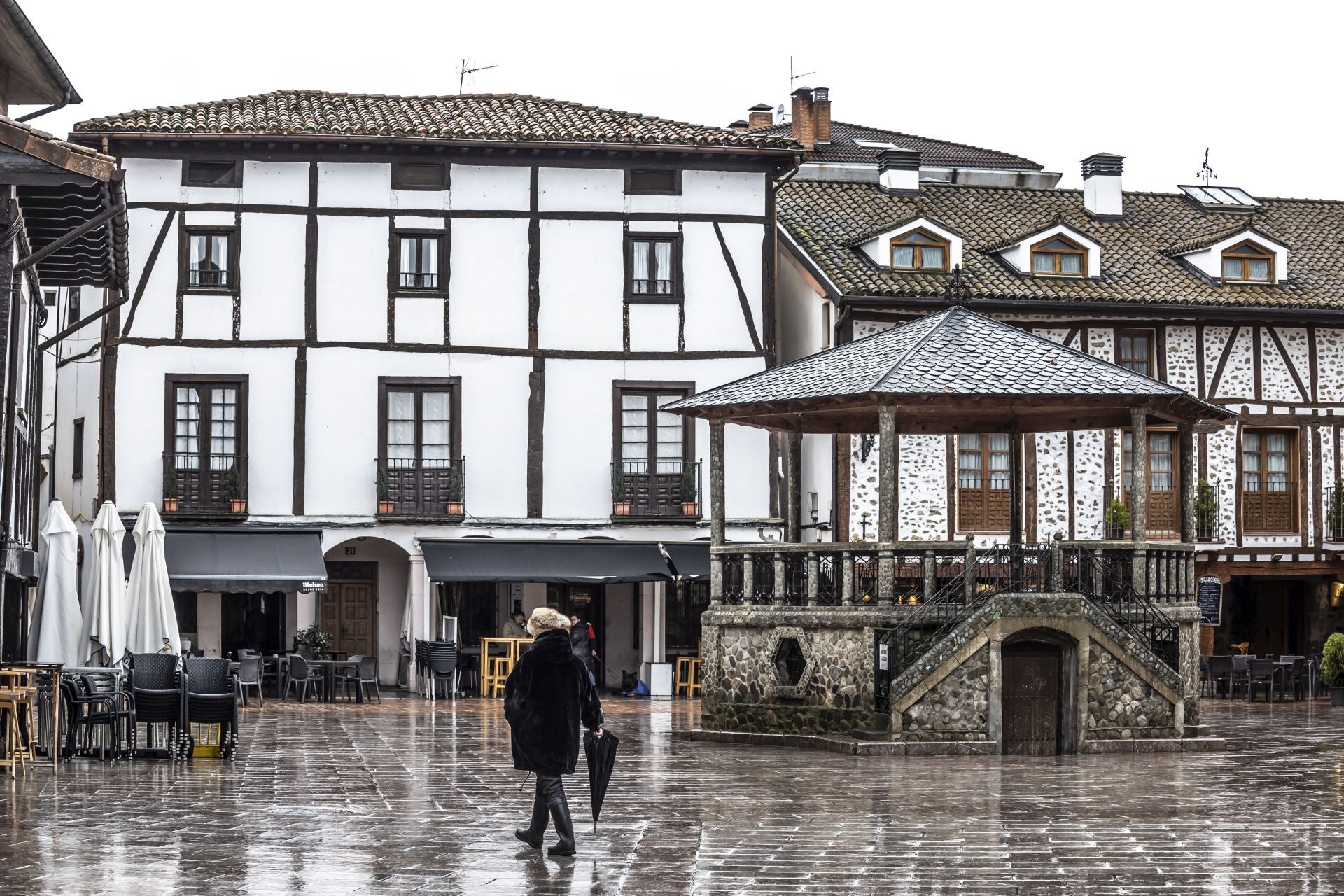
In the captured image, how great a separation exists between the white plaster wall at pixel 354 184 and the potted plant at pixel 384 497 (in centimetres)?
421

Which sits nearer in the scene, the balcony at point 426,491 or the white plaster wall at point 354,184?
the balcony at point 426,491

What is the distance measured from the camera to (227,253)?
3033 cm

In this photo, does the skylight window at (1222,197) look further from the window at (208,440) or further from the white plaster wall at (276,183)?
the window at (208,440)

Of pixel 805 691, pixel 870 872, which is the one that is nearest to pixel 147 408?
pixel 805 691

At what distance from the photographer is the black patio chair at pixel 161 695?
643 inches

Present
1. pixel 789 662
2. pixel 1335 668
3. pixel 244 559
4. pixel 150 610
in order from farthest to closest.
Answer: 1. pixel 244 559
2. pixel 1335 668
3. pixel 150 610
4. pixel 789 662

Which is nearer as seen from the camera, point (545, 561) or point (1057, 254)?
point (545, 561)

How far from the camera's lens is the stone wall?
19.1 m

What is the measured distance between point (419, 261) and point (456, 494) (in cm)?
376

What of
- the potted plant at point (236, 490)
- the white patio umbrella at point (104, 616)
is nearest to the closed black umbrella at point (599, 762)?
the white patio umbrella at point (104, 616)

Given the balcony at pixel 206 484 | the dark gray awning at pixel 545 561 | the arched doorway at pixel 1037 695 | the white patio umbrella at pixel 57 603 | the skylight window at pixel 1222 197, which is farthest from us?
the skylight window at pixel 1222 197

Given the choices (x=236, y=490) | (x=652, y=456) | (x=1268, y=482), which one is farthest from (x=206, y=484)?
(x=1268, y=482)

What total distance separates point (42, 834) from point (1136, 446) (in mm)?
12040

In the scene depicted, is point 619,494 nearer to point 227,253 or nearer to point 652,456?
point 652,456
